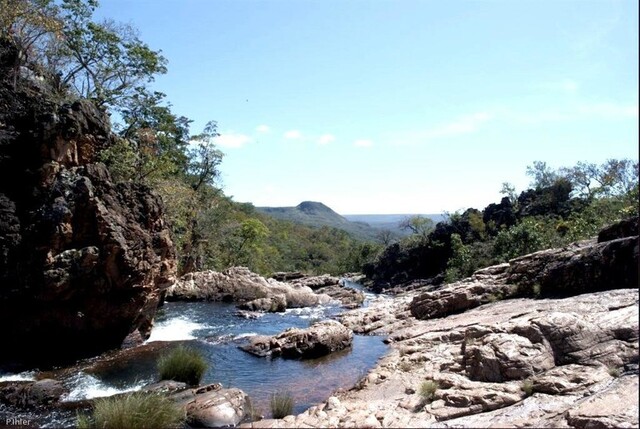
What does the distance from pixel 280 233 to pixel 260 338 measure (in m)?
71.4

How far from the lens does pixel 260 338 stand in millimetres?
19453

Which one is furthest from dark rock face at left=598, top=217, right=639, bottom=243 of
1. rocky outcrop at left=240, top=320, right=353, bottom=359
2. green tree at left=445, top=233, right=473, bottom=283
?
green tree at left=445, top=233, right=473, bottom=283

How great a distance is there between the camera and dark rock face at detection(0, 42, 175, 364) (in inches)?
551

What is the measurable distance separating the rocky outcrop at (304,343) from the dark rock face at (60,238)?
511cm

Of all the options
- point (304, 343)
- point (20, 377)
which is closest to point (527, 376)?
point (304, 343)

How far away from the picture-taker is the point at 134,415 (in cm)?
851

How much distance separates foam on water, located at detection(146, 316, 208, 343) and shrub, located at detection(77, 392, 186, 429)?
10.7m

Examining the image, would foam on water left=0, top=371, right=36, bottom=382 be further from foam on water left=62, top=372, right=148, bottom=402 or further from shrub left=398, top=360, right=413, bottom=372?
shrub left=398, top=360, right=413, bottom=372

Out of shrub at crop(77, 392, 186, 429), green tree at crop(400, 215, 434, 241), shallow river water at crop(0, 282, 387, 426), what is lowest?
shallow river water at crop(0, 282, 387, 426)

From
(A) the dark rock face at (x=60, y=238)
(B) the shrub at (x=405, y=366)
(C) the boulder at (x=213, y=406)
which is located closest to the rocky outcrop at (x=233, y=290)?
(A) the dark rock face at (x=60, y=238)

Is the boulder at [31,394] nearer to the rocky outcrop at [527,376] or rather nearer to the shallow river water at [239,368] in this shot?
the shallow river water at [239,368]

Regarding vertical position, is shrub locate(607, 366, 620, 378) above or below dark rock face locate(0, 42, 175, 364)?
below

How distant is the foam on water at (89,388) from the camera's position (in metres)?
12.1

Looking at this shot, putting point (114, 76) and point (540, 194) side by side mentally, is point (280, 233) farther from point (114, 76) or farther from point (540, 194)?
point (114, 76)
